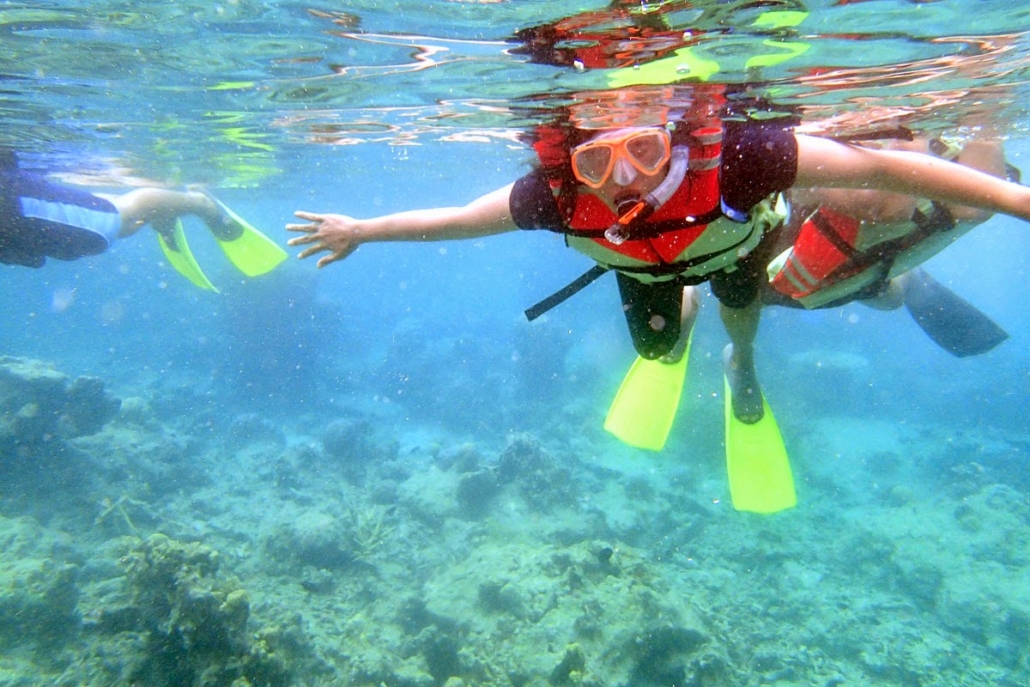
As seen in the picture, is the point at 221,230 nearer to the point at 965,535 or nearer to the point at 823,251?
the point at 823,251

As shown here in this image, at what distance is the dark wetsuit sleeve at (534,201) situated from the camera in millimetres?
4039

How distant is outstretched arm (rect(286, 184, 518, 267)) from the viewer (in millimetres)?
4039

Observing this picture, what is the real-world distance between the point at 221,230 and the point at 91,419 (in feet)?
25.1

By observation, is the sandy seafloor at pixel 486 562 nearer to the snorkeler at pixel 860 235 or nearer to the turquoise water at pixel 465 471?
the turquoise water at pixel 465 471

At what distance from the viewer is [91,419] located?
13.1 m

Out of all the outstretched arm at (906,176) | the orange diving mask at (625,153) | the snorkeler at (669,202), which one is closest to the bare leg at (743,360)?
the snorkeler at (669,202)

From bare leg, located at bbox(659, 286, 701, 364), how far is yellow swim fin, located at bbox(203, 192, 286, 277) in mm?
6071

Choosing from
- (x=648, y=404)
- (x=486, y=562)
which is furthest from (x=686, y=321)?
(x=486, y=562)

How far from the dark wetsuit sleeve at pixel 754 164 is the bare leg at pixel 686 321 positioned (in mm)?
2328

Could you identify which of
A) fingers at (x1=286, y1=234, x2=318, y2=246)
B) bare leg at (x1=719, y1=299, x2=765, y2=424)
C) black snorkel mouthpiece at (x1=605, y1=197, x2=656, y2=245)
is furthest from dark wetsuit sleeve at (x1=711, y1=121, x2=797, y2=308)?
fingers at (x1=286, y1=234, x2=318, y2=246)

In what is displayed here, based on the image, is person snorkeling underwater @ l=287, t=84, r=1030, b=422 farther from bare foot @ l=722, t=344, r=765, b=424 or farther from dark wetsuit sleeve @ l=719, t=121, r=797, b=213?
bare foot @ l=722, t=344, r=765, b=424

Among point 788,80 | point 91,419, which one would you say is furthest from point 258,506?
point 788,80

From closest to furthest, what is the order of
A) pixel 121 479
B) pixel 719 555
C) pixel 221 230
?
pixel 221 230 < pixel 719 555 < pixel 121 479

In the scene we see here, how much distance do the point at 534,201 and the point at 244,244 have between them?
6.64 meters
